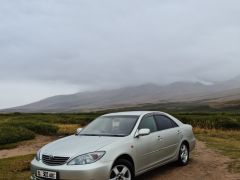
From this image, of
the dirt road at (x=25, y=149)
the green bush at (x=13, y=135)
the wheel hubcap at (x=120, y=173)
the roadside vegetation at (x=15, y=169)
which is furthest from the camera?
Answer: the green bush at (x=13, y=135)

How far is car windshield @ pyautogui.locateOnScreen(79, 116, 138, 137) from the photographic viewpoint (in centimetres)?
941

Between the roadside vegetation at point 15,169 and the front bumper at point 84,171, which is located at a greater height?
the front bumper at point 84,171

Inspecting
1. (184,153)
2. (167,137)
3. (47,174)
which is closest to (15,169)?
(47,174)

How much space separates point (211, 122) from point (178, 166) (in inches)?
973

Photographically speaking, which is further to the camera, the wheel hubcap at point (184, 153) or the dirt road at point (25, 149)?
the dirt road at point (25, 149)

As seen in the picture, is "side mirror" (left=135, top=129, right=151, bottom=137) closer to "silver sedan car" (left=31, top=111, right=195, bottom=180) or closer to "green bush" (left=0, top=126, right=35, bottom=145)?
"silver sedan car" (left=31, top=111, right=195, bottom=180)

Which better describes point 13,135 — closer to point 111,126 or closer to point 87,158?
point 111,126

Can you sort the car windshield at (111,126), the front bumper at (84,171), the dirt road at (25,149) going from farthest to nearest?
the dirt road at (25,149) → the car windshield at (111,126) → the front bumper at (84,171)

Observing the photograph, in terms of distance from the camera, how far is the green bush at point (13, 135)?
70.8 ft

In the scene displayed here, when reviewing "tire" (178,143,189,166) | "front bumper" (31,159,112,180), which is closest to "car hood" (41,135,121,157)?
"front bumper" (31,159,112,180)

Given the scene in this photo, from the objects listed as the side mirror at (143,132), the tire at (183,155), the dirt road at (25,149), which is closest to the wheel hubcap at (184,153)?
the tire at (183,155)

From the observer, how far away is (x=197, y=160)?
1297 cm

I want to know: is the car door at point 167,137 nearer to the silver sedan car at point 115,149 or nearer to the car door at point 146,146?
the silver sedan car at point 115,149

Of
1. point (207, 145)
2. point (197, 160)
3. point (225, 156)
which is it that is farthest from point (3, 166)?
point (207, 145)
